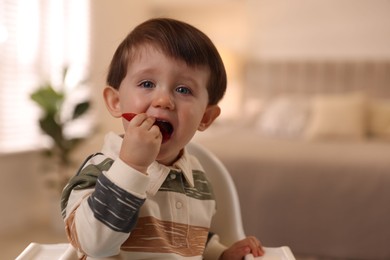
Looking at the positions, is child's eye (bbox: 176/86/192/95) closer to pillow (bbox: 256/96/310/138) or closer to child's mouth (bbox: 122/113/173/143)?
child's mouth (bbox: 122/113/173/143)

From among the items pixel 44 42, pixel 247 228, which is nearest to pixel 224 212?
pixel 247 228

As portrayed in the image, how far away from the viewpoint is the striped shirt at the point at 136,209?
1.92 ft

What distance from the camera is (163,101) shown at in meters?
0.69

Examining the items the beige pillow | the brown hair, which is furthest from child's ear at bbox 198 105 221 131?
the beige pillow

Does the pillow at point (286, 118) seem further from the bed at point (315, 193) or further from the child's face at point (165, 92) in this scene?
the child's face at point (165, 92)

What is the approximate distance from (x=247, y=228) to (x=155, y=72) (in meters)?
1.76

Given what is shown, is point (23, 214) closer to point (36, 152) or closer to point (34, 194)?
point (34, 194)

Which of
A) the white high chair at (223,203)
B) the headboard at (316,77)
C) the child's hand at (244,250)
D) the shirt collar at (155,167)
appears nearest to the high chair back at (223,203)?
the white high chair at (223,203)

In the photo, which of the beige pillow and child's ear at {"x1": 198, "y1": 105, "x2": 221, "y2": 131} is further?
the beige pillow

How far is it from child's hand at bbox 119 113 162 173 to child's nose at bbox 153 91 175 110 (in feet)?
0.22

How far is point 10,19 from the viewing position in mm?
2732

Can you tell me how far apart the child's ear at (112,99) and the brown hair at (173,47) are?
0.01 m

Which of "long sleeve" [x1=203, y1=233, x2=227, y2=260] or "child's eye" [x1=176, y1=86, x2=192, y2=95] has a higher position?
"child's eye" [x1=176, y1=86, x2=192, y2=95]

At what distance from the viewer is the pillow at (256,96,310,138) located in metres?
3.24
